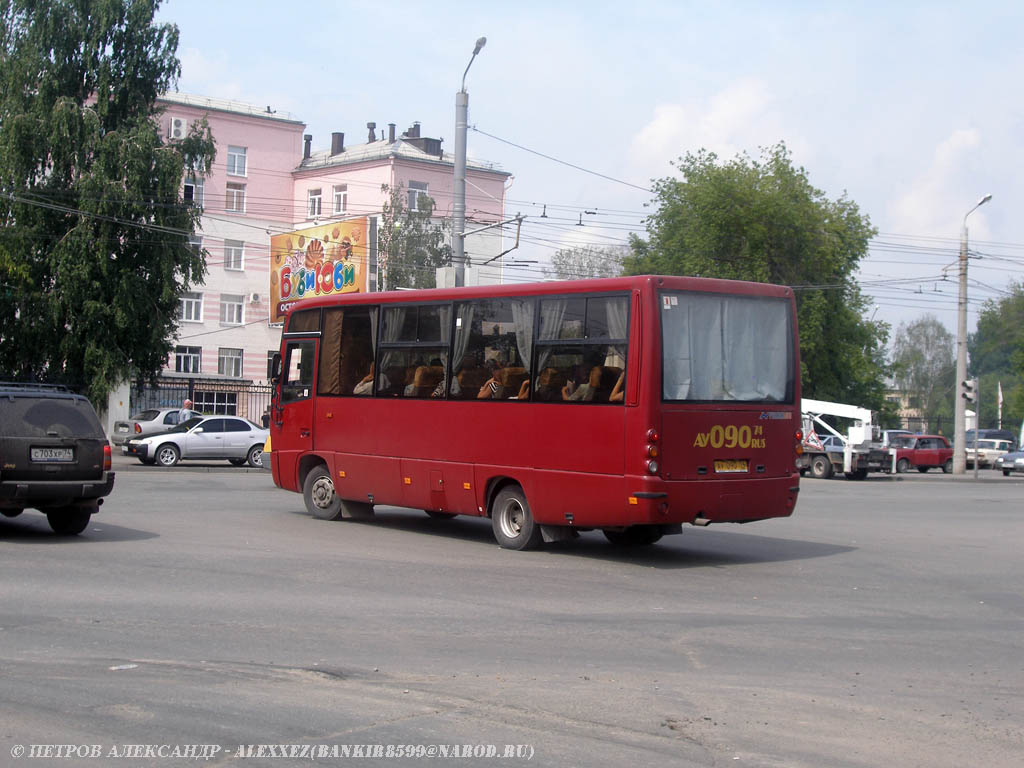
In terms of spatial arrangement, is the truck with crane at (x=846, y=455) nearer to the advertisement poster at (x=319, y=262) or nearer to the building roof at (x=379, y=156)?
the advertisement poster at (x=319, y=262)

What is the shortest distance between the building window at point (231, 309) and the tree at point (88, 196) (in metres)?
29.8

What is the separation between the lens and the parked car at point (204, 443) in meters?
34.6

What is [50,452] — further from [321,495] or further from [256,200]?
[256,200]

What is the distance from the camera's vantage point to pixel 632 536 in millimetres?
15422

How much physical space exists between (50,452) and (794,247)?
52318 millimetres

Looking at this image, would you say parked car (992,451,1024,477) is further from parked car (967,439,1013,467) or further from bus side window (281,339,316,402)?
bus side window (281,339,316,402)

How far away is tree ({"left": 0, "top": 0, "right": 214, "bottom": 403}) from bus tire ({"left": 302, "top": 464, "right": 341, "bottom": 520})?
23.4m

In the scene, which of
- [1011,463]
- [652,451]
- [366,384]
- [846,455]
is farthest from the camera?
[1011,463]

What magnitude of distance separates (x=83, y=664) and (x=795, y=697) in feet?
14.3

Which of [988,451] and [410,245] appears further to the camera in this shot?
[410,245]

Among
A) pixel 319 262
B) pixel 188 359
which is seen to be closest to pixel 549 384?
pixel 319 262

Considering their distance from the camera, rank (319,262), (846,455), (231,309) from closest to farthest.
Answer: (846,455) → (319,262) → (231,309)

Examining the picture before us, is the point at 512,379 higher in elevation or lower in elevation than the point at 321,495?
higher

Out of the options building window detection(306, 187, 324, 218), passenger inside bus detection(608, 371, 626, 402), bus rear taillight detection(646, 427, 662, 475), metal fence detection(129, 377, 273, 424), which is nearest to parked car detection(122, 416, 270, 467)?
metal fence detection(129, 377, 273, 424)
